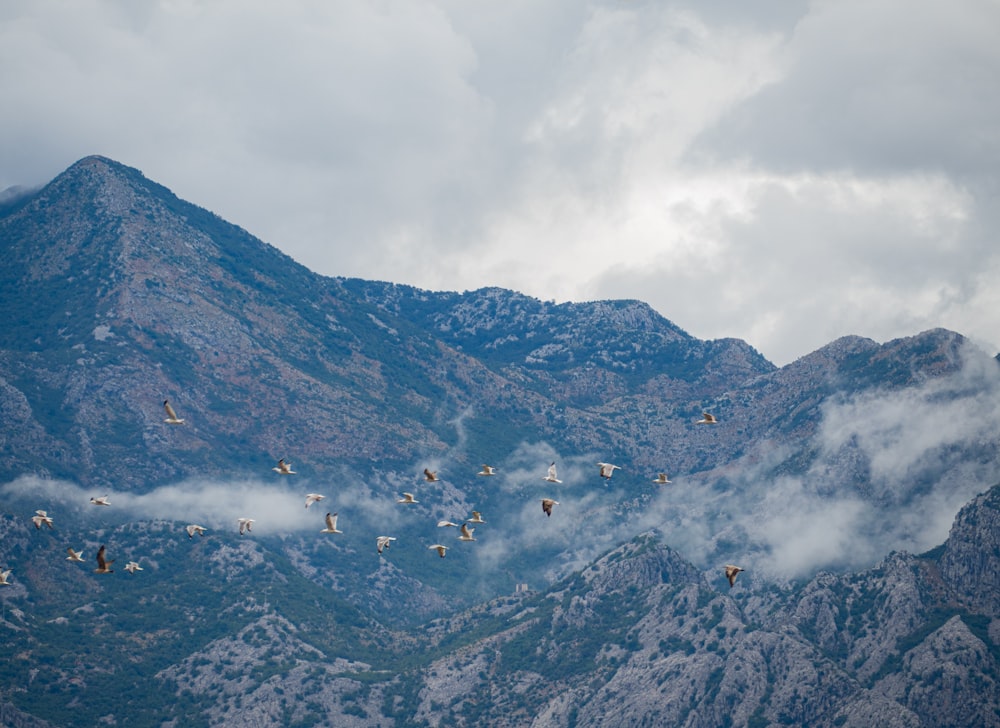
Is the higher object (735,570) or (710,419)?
(710,419)

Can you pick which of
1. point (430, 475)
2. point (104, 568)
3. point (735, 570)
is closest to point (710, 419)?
point (735, 570)

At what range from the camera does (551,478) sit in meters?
191

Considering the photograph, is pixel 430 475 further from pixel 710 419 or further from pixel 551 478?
pixel 710 419

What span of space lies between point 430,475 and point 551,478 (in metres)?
17.8

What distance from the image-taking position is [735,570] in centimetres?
18488

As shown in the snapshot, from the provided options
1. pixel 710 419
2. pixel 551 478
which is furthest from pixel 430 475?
pixel 710 419

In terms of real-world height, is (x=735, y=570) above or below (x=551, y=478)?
below

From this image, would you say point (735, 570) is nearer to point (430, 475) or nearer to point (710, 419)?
point (710, 419)

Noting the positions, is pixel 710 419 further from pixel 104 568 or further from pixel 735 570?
pixel 104 568

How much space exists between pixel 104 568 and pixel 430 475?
42379 mm

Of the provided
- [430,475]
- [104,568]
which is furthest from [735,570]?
[104,568]

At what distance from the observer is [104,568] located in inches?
7407

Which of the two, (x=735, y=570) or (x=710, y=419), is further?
(x=710, y=419)

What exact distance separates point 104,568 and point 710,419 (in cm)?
7835
